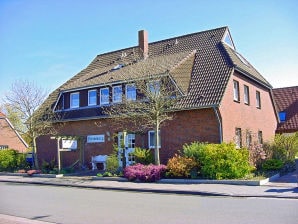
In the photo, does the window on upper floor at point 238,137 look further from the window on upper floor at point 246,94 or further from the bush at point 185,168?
the bush at point 185,168

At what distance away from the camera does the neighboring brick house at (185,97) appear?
62.6ft

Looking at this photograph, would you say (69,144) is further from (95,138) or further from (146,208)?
(146,208)

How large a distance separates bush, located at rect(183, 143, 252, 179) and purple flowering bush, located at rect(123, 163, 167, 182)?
202 centimetres

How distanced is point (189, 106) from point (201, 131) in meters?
1.50

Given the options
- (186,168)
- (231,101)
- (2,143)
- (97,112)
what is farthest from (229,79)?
(2,143)

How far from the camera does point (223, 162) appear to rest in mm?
15359

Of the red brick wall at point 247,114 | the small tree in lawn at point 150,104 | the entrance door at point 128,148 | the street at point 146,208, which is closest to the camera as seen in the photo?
the street at point 146,208

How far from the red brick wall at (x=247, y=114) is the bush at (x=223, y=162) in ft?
9.94

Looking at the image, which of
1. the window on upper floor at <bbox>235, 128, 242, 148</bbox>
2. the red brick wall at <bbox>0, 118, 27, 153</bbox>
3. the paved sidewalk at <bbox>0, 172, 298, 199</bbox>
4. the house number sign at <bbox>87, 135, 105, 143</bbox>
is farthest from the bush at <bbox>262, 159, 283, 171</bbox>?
the red brick wall at <bbox>0, 118, 27, 153</bbox>

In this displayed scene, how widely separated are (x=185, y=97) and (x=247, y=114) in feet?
17.4

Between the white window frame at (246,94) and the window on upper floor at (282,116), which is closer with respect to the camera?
the white window frame at (246,94)

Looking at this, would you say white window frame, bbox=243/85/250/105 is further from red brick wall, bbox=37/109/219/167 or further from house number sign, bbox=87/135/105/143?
house number sign, bbox=87/135/105/143

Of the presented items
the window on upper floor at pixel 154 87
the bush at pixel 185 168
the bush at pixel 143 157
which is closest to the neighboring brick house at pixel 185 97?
the bush at pixel 143 157

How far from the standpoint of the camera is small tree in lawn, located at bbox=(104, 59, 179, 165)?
59.3ft
